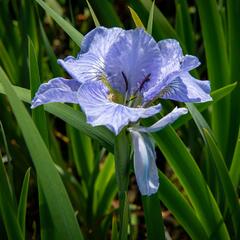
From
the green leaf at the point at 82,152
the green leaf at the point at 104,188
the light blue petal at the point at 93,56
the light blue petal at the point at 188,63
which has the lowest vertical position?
the green leaf at the point at 104,188

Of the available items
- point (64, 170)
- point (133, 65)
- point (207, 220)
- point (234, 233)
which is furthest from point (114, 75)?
point (64, 170)

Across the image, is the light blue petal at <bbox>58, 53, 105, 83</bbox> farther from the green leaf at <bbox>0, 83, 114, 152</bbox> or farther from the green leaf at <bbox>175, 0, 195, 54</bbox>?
the green leaf at <bbox>175, 0, 195, 54</bbox>

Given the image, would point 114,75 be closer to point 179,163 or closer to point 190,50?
point 179,163

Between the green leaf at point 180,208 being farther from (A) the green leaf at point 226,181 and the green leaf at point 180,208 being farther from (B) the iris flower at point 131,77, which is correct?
(B) the iris flower at point 131,77

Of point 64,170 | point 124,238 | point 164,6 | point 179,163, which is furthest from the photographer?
point 164,6

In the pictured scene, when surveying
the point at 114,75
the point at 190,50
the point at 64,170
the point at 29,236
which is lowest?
the point at 29,236

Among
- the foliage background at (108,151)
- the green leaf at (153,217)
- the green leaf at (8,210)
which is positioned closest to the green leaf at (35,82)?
the foliage background at (108,151)
